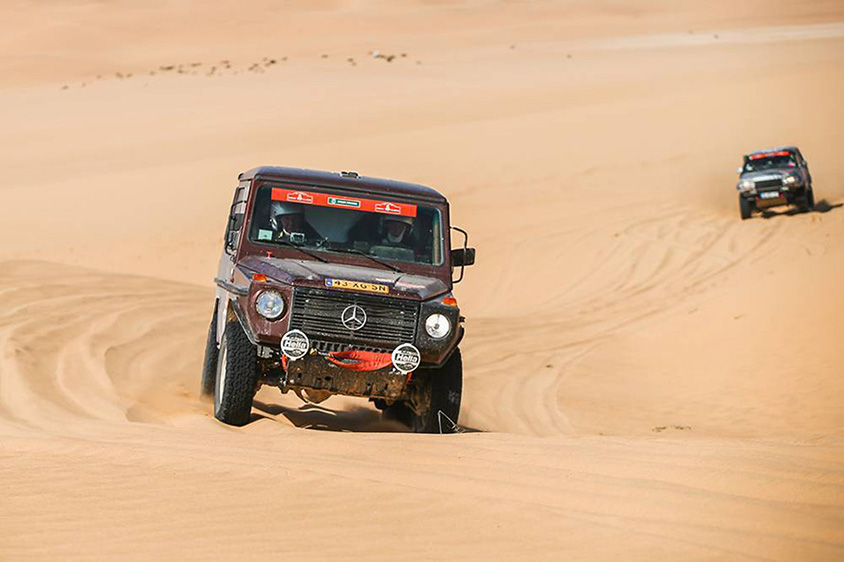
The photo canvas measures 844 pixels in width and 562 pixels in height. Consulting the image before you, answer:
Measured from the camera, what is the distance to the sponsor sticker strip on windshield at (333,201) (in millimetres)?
8961

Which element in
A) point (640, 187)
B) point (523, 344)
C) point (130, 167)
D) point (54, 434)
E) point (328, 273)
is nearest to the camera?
point (54, 434)

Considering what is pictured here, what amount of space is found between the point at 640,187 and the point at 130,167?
1324cm

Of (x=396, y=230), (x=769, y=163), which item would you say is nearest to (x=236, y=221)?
(x=396, y=230)

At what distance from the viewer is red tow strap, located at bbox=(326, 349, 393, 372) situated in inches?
315

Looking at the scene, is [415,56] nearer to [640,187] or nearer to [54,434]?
[640,187]

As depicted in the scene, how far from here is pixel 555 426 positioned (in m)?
11.1

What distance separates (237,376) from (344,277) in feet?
3.26

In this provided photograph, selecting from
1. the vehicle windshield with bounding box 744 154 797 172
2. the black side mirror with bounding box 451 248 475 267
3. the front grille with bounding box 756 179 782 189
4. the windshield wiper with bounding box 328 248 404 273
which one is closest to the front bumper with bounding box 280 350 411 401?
the windshield wiper with bounding box 328 248 404 273

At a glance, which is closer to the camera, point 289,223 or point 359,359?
point 359,359

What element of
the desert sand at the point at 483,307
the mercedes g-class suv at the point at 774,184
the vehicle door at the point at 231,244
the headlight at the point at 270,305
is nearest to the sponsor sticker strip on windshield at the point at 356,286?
the headlight at the point at 270,305

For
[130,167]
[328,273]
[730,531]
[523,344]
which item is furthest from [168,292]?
[130,167]

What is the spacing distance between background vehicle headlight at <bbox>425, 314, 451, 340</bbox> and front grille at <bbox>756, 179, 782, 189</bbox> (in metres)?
17.4

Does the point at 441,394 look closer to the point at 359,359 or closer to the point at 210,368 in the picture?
→ the point at 359,359

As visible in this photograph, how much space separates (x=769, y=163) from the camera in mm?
24766
